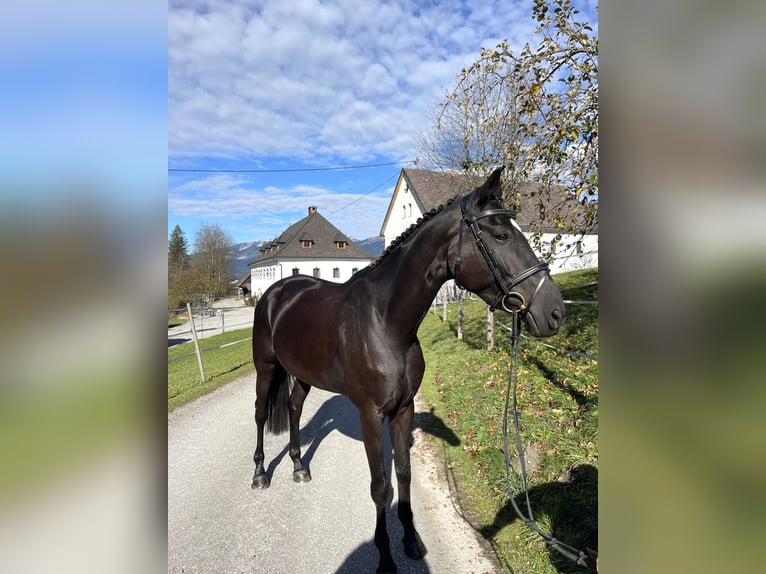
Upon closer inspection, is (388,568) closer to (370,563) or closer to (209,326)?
(370,563)

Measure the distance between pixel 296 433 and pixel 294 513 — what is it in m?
0.90

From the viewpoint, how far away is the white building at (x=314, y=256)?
3859 centimetres

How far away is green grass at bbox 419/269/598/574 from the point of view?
107 inches

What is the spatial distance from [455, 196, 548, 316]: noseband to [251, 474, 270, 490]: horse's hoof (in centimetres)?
307

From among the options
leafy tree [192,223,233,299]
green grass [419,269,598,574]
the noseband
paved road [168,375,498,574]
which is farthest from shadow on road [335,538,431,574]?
leafy tree [192,223,233,299]

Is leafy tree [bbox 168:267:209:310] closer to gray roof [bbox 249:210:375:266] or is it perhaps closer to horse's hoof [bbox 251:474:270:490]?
gray roof [bbox 249:210:375:266]

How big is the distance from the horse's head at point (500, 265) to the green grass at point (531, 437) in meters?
0.87

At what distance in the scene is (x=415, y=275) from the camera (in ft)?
8.04

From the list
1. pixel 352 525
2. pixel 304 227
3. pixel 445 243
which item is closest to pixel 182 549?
pixel 352 525

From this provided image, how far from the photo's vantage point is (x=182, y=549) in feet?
9.49

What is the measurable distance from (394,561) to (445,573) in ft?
1.25

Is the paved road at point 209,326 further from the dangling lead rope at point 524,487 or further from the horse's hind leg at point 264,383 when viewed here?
the dangling lead rope at point 524,487
